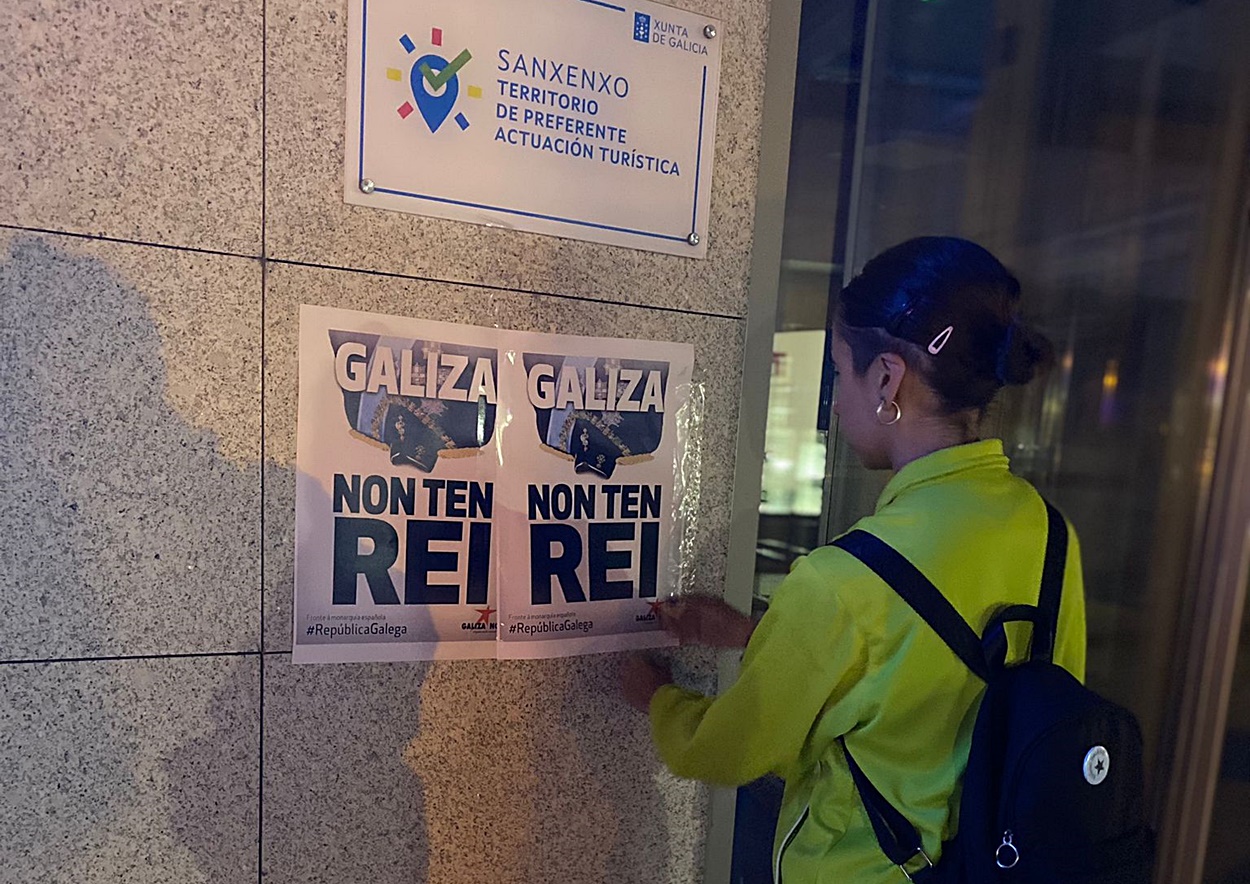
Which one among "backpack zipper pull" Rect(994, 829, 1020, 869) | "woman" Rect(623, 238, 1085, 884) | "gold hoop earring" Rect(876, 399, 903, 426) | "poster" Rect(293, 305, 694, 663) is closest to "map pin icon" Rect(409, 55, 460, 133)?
"poster" Rect(293, 305, 694, 663)

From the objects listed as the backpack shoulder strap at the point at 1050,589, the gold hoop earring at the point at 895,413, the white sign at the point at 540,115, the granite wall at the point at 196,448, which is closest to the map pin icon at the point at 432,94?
the white sign at the point at 540,115

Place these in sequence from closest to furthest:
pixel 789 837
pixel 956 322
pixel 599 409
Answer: pixel 956 322 < pixel 789 837 < pixel 599 409

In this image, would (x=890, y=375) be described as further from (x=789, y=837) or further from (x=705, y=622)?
(x=789, y=837)

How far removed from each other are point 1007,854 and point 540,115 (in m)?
1.21

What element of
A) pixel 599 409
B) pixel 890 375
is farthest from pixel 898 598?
pixel 599 409

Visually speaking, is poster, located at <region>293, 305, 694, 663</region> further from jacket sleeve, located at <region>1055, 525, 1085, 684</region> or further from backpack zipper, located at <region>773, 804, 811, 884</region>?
jacket sleeve, located at <region>1055, 525, 1085, 684</region>

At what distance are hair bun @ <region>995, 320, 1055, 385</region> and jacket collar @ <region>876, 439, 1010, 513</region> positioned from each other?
10cm

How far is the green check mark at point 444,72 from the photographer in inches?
44.2

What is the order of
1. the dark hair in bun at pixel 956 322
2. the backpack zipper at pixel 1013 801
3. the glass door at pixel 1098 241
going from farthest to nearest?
the glass door at pixel 1098 241, the dark hair in bun at pixel 956 322, the backpack zipper at pixel 1013 801

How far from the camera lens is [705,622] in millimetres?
1315

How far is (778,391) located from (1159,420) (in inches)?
65.7

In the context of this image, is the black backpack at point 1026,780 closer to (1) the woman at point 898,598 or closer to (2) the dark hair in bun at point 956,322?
(1) the woman at point 898,598

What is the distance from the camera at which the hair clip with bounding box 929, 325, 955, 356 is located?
3.41 feet

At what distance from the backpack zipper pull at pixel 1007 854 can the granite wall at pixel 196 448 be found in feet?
2.36
